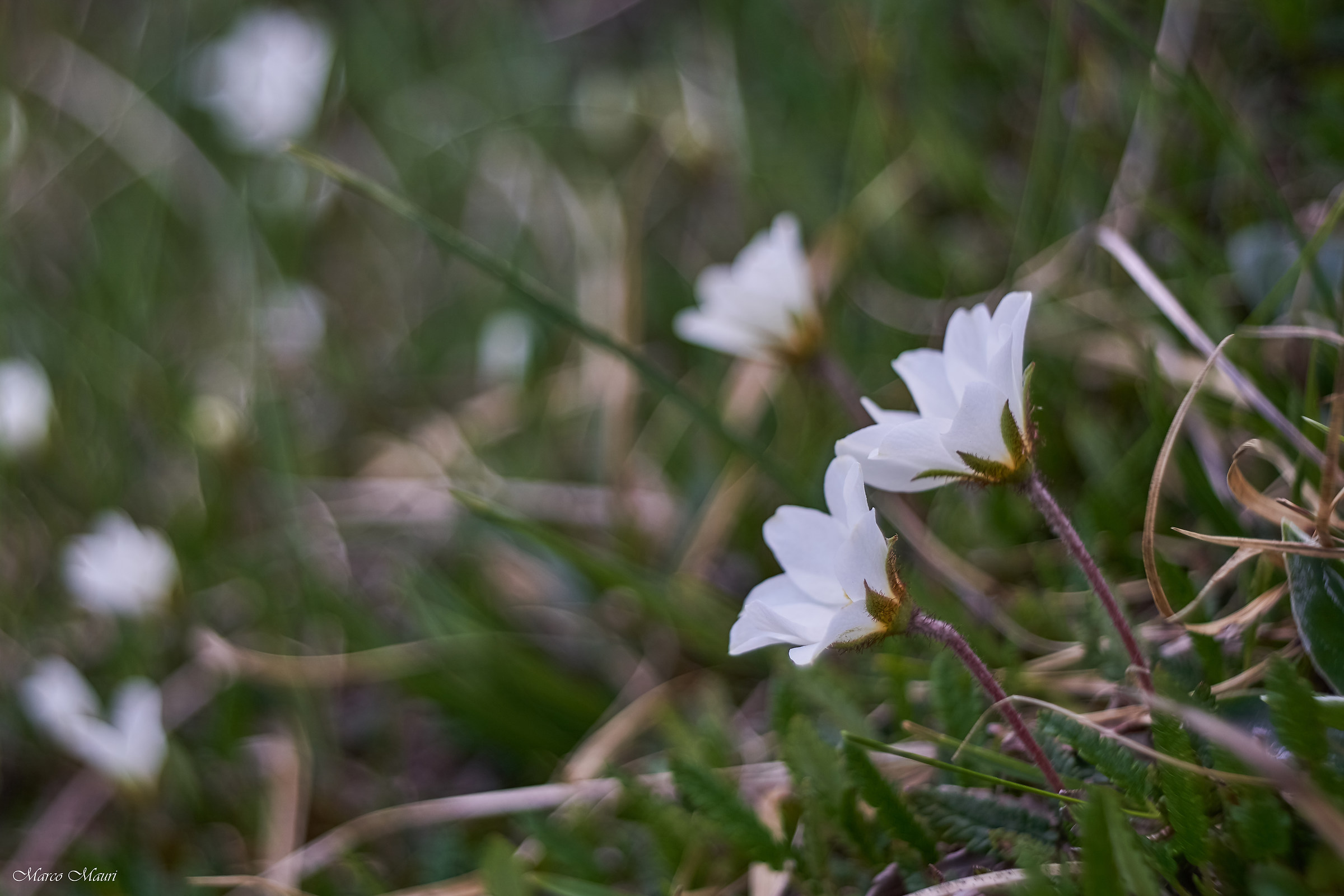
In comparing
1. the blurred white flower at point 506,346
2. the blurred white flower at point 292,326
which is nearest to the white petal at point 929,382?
the blurred white flower at point 506,346

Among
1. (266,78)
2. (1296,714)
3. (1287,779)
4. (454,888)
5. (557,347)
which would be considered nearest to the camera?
(1287,779)

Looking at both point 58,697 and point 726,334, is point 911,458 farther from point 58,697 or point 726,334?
point 58,697

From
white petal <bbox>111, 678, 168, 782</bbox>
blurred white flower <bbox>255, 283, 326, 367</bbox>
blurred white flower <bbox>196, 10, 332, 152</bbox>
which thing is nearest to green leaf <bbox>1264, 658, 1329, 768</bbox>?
white petal <bbox>111, 678, 168, 782</bbox>

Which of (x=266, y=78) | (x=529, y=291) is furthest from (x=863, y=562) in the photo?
(x=266, y=78)

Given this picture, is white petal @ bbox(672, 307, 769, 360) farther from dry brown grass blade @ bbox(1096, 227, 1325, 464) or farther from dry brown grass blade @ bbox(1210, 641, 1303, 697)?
dry brown grass blade @ bbox(1210, 641, 1303, 697)

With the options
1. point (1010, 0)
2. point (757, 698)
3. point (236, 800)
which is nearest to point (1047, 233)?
point (1010, 0)

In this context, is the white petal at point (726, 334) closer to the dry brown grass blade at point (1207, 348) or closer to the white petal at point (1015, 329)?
the dry brown grass blade at point (1207, 348)

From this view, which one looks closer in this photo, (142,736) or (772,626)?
(772,626)
